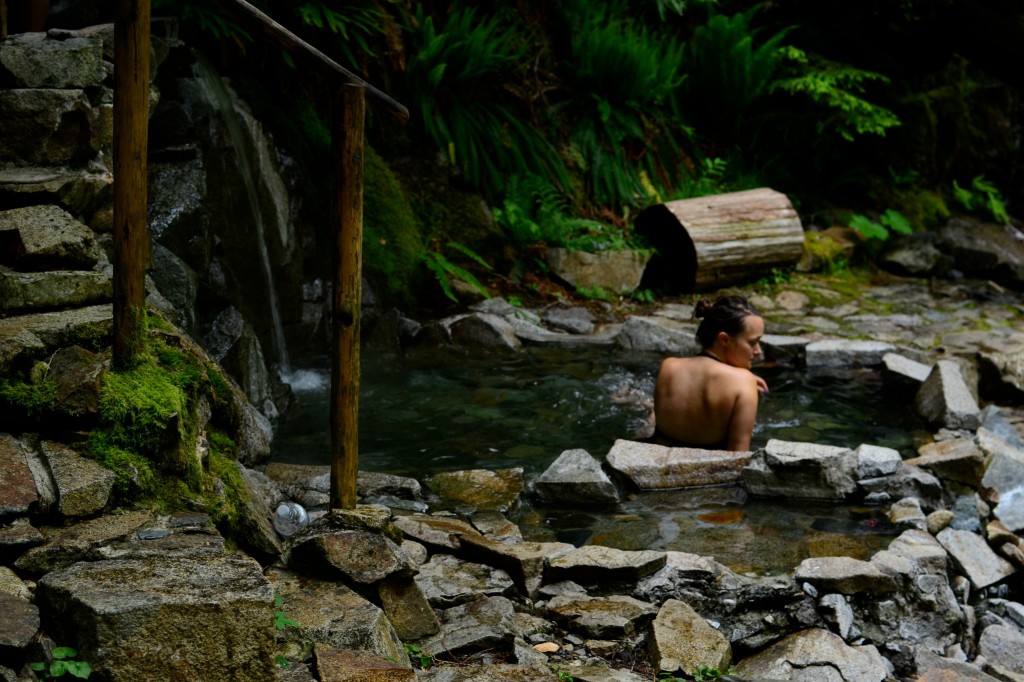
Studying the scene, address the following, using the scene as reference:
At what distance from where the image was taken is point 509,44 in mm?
10414

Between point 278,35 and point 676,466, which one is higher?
point 278,35

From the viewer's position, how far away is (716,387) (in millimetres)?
5875

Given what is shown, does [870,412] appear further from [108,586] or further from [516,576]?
[108,586]

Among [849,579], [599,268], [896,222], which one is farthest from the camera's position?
[896,222]

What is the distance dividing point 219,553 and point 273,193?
533cm

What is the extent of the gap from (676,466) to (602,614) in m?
1.82

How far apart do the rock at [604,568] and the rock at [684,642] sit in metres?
0.32

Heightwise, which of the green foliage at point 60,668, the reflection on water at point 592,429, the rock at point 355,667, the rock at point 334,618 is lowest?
the reflection on water at point 592,429

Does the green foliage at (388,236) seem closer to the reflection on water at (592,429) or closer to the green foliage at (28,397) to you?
the reflection on water at (592,429)

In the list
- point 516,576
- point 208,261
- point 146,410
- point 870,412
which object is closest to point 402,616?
point 516,576

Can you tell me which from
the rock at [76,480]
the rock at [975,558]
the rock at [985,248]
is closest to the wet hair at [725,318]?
the rock at [975,558]

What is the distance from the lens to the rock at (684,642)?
351cm

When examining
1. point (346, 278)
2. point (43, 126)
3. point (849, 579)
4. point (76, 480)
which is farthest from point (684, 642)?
point (43, 126)

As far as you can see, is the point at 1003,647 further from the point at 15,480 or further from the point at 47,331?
the point at 47,331
